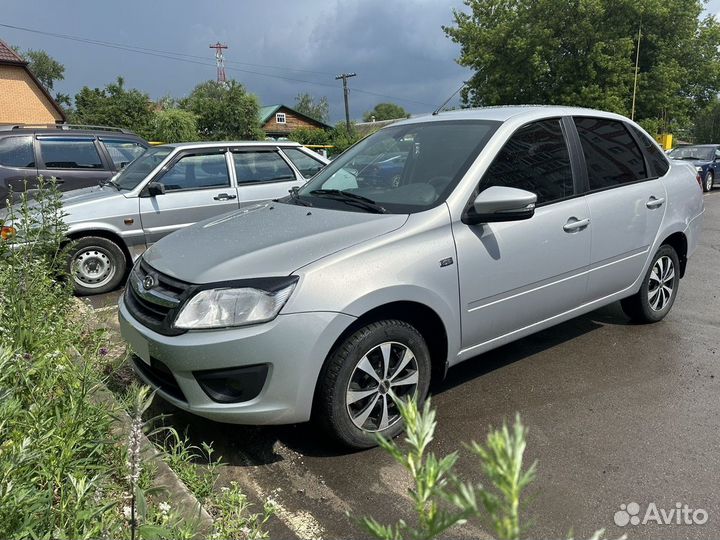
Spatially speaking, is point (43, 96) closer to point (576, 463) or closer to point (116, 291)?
point (116, 291)

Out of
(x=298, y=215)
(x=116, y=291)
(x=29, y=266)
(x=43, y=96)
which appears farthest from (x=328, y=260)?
(x=43, y=96)

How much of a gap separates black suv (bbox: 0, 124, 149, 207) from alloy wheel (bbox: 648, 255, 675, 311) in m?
7.34

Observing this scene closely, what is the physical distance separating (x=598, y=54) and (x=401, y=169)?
2998cm

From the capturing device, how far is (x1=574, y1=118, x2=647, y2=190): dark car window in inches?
158

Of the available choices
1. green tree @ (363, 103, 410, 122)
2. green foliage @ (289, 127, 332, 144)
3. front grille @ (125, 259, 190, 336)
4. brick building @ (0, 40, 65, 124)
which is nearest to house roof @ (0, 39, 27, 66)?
brick building @ (0, 40, 65, 124)

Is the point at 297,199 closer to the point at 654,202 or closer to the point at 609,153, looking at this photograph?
the point at 609,153

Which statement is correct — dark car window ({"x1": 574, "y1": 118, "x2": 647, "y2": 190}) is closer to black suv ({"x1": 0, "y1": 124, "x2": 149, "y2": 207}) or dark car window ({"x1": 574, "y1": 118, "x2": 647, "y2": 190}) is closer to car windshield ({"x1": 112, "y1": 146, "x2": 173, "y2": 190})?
car windshield ({"x1": 112, "y1": 146, "x2": 173, "y2": 190})

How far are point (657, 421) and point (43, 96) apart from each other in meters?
36.0

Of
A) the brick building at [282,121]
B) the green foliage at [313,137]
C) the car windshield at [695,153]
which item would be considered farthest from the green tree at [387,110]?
the car windshield at [695,153]

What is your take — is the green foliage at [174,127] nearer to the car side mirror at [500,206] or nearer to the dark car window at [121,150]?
the dark car window at [121,150]

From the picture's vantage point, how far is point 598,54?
29031 mm

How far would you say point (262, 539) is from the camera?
2.24 metres

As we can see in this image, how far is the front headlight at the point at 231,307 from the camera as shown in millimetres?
2630

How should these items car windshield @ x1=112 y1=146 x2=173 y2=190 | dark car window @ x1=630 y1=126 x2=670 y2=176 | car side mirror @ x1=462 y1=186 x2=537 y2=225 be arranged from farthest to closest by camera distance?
car windshield @ x1=112 y1=146 x2=173 y2=190, dark car window @ x1=630 y1=126 x2=670 y2=176, car side mirror @ x1=462 y1=186 x2=537 y2=225
